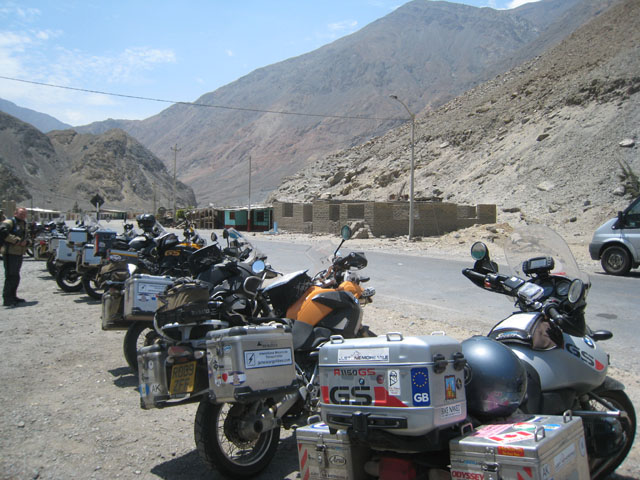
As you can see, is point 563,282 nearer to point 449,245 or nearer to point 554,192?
point 449,245

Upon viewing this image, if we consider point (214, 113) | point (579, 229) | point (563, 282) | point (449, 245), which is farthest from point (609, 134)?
point (214, 113)

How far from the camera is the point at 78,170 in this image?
105m

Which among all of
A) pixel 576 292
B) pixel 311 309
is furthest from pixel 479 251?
pixel 311 309

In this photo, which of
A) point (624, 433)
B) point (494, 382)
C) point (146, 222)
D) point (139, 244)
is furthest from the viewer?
point (146, 222)

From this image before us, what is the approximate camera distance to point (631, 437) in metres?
3.20

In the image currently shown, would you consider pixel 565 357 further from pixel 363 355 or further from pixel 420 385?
pixel 363 355

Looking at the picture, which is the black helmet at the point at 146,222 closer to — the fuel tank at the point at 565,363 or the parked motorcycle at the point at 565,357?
the parked motorcycle at the point at 565,357

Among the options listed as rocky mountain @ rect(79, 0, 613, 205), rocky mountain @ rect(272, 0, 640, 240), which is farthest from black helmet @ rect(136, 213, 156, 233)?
rocky mountain @ rect(79, 0, 613, 205)

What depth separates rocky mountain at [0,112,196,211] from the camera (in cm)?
9369

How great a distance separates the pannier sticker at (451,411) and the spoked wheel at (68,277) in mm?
10822

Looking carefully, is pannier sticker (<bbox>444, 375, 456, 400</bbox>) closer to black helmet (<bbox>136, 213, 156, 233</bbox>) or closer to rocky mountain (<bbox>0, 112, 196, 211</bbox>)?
black helmet (<bbox>136, 213, 156, 233</bbox>)

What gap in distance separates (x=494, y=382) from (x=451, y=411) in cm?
37

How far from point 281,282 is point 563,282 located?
2030 mm

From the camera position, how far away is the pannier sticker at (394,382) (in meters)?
2.41
